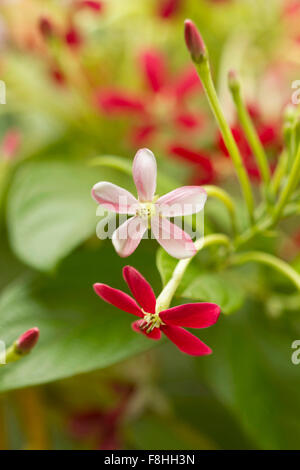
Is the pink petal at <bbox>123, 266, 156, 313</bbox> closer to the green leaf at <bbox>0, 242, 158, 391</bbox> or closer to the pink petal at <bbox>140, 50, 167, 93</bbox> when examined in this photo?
the green leaf at <bbox>0, 242, 158, 391</bbox>

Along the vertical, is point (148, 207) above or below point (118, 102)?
below

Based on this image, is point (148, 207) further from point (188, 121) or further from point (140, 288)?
point (188, 121)

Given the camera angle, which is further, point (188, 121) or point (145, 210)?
point (188, 121)

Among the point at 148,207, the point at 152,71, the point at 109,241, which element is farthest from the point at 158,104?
the point at 148,207

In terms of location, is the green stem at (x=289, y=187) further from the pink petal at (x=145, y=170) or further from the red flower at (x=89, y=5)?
the red flower at (x=89, y=5)

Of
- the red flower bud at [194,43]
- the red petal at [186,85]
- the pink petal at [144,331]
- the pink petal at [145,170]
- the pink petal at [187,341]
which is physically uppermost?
the red petal at [186,85]

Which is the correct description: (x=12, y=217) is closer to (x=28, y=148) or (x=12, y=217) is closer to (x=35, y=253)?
(x=35, y=253)

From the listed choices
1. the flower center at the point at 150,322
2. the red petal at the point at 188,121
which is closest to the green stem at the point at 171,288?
the flower center at the point at 150,322
